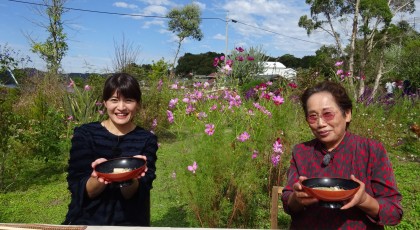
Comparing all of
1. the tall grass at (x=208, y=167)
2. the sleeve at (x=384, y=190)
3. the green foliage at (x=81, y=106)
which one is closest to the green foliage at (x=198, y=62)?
the green foliage at (x=81, y=106)

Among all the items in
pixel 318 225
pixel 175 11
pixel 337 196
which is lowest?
pixel 318 225

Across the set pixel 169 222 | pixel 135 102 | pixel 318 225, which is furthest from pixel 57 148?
pixel 318 225

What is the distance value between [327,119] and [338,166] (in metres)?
0.19

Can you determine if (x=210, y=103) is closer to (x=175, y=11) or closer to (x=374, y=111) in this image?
(x=374, y=111)

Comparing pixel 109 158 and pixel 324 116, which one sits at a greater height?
pixel 324 116

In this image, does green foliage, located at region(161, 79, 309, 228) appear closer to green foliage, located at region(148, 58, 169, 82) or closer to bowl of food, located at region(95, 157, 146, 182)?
bowl of food, located at region(95, 157, 146, 182)

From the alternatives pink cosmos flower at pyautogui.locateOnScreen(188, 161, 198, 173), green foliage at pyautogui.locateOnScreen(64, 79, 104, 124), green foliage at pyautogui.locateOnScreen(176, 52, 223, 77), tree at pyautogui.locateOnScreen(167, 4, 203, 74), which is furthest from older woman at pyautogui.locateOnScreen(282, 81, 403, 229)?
green foliage at pyautogui.locateOnScreen(176, 52, 223, 77)

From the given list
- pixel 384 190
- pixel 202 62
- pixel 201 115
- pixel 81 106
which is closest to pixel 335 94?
pixel 384 190

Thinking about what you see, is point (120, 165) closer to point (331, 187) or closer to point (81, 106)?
point (331, 187)

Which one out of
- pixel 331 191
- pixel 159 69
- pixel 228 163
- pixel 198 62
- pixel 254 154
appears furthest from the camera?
pixel 198 62

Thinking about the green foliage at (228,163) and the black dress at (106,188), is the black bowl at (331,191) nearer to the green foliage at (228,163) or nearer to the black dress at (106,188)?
the black dress at (106,188)

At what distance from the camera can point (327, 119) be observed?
1.37m

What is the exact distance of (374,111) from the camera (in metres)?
5.60

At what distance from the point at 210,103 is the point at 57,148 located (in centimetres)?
246
